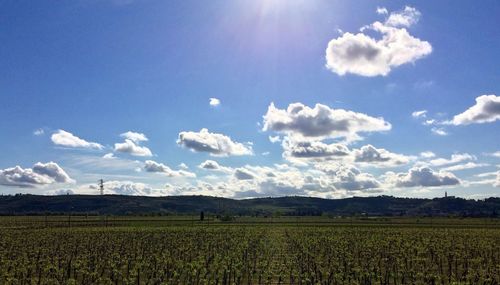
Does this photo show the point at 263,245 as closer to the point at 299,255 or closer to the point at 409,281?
the point at 299,255

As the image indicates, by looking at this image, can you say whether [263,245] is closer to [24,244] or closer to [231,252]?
[231,252]

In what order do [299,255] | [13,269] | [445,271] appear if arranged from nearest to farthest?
[13,269] → [445,271] → [299,255]

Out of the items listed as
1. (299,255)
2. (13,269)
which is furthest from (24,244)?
(299,255)

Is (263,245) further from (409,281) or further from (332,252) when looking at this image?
(409,281)

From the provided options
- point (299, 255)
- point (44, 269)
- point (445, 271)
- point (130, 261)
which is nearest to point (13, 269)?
point (44, 269)

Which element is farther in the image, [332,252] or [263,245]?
[263,245]

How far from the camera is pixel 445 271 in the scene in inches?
1490

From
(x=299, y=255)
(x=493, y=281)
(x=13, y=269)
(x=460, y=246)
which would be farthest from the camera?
(x=460, y=246)

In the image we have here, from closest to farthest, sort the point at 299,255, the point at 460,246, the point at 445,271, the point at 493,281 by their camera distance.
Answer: the point at 493,281 → the point at 445,271 → the point at 299,255 → the point at 460,246

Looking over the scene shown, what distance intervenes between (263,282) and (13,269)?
753 inches

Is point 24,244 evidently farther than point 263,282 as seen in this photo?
Yes

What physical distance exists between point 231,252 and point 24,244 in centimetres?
2631

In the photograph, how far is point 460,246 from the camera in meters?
51.2

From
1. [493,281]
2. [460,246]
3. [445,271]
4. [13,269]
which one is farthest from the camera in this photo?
[460,246]
